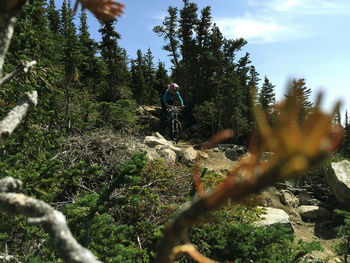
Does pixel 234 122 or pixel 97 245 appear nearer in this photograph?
pixel 97 245

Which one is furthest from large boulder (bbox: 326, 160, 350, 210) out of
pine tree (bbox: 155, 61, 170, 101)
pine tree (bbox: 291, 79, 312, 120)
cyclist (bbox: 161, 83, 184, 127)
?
pine tree (bbox: 155, 61, 170, 101)

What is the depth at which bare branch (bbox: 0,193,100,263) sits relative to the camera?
73cm

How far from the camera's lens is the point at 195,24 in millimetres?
25891

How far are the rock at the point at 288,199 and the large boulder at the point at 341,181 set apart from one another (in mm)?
1534

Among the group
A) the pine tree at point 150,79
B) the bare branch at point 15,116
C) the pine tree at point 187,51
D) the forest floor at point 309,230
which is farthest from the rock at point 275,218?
the pine tree at point 150,79

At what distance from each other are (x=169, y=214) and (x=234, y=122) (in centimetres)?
1627

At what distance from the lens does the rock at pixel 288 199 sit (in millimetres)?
9873

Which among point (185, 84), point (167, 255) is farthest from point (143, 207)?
point (185, 84)

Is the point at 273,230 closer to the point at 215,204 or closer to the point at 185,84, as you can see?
the point at 215,204

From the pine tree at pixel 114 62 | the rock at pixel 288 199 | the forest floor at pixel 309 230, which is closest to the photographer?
the forest floor at pixel 309 230

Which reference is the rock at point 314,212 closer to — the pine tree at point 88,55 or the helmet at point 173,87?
the helmet at point 173,87

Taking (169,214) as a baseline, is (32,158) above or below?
above

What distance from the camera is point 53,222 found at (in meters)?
0.80

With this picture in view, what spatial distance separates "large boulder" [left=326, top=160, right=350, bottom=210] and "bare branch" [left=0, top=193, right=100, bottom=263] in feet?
37.5
